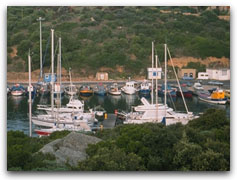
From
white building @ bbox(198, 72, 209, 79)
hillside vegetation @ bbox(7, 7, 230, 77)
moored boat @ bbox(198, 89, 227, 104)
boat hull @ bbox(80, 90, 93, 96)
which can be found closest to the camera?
hillside vegetation @ bbox(7, 7, 230, 77)

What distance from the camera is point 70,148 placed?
35.8 ft

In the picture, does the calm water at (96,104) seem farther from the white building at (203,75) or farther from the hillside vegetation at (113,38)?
the hillside vegetation at (113,38)

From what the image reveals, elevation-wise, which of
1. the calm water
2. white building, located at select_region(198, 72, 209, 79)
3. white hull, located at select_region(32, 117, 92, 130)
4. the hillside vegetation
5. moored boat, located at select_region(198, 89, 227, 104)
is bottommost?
white hull, located at select_region(32, 117, 92, 130)

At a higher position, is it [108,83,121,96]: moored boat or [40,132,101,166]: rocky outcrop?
[108,83,121,96]: moored boat

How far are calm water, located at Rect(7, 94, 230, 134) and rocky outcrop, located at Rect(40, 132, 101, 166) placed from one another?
8628 mm

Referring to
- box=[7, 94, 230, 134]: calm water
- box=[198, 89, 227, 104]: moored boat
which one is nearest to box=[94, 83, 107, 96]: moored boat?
box=[7, 94, 230, 134]: calm water

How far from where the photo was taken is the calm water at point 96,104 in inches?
849

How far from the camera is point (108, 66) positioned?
34.5 m

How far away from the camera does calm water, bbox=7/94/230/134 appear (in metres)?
21.6

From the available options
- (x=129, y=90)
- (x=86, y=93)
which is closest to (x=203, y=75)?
(x=129, y=90)

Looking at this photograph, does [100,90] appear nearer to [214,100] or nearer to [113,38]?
[113,38]

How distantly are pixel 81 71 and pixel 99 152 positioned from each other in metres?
23.1

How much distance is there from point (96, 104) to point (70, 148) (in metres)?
19.8

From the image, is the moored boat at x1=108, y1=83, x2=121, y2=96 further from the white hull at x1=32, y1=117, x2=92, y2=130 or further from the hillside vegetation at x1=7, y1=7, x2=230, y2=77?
the white hull at x1=32, y1=117, x2=92, y2=130
